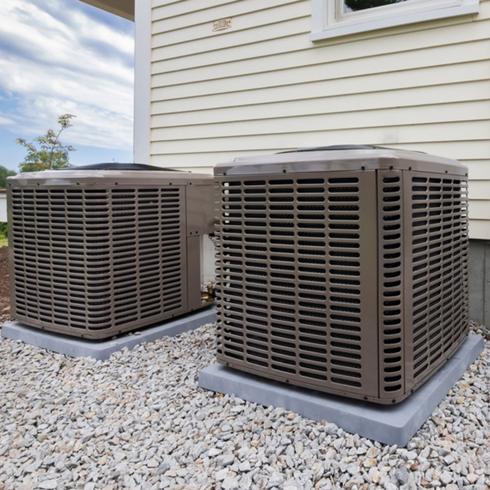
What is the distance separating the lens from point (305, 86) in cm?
346

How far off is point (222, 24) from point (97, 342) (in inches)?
114

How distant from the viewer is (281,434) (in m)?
1.68

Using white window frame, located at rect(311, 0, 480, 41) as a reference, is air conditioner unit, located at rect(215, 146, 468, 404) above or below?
below

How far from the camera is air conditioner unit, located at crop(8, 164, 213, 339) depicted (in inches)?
99.3

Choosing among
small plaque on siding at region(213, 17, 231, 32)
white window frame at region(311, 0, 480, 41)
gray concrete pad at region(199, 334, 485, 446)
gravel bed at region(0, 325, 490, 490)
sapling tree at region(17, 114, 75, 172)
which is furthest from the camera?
sapling tree at region(17, 114, 75, 172)

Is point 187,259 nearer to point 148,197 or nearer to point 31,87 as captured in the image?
A: point 148,197

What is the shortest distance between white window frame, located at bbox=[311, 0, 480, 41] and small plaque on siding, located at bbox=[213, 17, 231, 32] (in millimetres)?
845

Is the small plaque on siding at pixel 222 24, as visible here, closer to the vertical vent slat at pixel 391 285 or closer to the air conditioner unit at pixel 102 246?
the air conditioner unit at pixel 102 246

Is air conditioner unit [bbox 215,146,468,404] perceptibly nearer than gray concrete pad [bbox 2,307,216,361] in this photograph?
Yes

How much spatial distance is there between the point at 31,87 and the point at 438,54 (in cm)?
828

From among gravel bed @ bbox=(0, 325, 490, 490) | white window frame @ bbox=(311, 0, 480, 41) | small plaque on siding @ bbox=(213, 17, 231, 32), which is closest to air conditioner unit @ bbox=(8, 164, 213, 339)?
gravel bed @ bbox=(0, 325, 490, 490)

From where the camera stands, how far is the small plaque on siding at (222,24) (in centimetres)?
385

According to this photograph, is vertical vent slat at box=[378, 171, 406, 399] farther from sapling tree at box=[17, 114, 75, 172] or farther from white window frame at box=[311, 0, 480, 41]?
sapling tree at box=[17, 114, 75, 172]

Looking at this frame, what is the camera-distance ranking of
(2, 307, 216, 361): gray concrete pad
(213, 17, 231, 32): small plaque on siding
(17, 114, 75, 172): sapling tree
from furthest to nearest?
(17, 114, 75, 172): sapling tree < (213, 17, 231, 32): small plaque on siding < (2, 307, 216, 361): gray concrete pad
